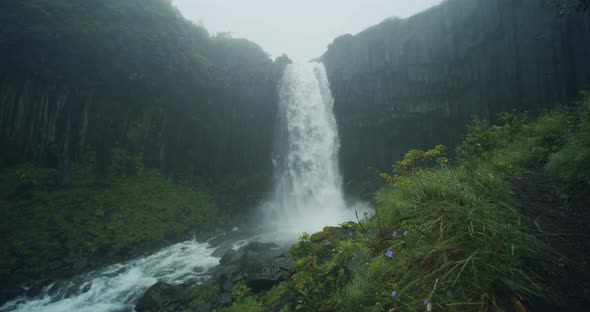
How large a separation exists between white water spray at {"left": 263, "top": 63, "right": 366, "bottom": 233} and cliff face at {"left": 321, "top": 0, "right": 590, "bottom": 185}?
1.33 m

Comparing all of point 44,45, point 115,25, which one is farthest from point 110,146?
point 115,25

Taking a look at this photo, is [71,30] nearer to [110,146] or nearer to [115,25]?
[115,25]

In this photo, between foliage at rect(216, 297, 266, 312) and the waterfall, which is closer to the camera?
foliage at rect(216, 297, 266, 312)

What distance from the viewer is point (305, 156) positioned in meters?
19.6

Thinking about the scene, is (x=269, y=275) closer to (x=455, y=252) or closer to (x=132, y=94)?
(x=455, y=252)

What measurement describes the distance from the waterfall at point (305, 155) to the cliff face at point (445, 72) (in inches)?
51.1

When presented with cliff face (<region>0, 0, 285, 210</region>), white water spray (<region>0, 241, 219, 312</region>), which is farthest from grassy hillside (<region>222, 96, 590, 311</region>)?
cliff face (<region>0, 0, 285, 210</region>)

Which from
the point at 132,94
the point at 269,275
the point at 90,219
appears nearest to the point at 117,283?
the point at 90,219

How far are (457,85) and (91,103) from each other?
82.3 ft

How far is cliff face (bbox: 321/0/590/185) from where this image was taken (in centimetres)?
1188

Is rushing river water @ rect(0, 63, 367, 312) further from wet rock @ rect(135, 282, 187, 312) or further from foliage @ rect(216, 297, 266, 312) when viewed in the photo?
foliage @ rect(216, 297, 266, 312)

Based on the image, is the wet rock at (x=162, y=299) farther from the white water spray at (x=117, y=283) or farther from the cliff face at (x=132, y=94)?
the cliff face at (x=132, y=94)

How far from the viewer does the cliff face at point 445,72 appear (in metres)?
11.9

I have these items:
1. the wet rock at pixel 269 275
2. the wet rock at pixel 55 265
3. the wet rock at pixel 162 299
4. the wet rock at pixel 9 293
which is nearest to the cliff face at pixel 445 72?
the wet rock at pixel 269 275
